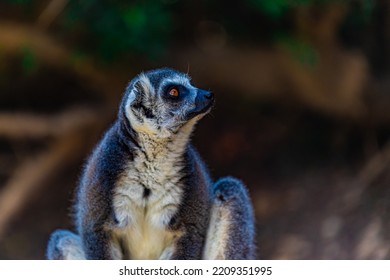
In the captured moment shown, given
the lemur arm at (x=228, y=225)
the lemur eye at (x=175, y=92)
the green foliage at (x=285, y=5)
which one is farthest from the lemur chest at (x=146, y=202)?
the green foliage at (x=285, y=5)

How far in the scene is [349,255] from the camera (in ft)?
29.3

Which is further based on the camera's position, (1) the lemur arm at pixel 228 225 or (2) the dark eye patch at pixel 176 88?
(1) the lemur arm at pixel 228 225

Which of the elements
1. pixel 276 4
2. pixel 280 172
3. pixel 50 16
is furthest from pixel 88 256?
pixel 280 172

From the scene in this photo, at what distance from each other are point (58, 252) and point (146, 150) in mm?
1125

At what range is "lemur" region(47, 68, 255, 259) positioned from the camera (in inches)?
206

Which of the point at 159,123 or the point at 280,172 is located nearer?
the point at 159,123

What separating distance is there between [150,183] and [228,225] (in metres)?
0.75

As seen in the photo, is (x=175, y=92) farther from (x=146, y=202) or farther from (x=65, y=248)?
(x=65, y=248)

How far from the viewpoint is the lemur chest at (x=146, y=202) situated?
5.29m

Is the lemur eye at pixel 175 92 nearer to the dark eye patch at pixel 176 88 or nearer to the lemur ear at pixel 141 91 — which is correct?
the dark eye patch at pixel 176 88

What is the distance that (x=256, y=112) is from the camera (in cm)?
1128

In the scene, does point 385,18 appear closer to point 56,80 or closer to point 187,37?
point 187,37

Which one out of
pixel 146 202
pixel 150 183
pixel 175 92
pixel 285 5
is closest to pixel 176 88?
pixel 175 92

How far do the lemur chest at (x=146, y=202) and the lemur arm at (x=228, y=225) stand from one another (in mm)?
378
